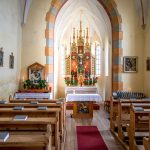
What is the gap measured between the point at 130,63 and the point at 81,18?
666cm

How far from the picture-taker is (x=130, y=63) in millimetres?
11680

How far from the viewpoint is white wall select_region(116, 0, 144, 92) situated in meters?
11.6

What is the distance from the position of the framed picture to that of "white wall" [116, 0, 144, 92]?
186 millimetres

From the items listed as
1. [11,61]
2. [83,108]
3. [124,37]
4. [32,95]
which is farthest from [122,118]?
[124,37]

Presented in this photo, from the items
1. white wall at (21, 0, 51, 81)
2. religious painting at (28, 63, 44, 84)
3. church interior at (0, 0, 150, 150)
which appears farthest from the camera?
white wall at (21, 0, 51, 81)

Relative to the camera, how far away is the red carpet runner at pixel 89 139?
5965mm

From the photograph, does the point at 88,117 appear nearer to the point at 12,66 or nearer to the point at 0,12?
the point at 12,66

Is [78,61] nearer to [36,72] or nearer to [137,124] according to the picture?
[36,72]

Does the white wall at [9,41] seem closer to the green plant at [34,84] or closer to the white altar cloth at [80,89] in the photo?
the green plant at [34,84]

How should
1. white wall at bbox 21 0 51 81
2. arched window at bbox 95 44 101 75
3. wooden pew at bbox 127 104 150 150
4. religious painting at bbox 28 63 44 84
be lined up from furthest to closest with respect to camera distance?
1. arched window at bbox 95 44 101 75
2. white wall at bbox 21 0 51 81
3. religious painting at bbox 28 63 44 84
4. wooden pew at bbox 127 104 150 150

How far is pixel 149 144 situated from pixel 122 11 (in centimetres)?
942

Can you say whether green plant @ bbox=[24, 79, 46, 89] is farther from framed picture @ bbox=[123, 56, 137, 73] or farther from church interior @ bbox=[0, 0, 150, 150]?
framed picture @ bbox=[123, 56, 137, 73]

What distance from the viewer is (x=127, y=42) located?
38.2 ft

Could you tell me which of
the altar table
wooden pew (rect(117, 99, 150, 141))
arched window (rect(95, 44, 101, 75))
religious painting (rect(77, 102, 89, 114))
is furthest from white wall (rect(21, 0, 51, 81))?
arched window (rect(95, 44, 101, 75))
